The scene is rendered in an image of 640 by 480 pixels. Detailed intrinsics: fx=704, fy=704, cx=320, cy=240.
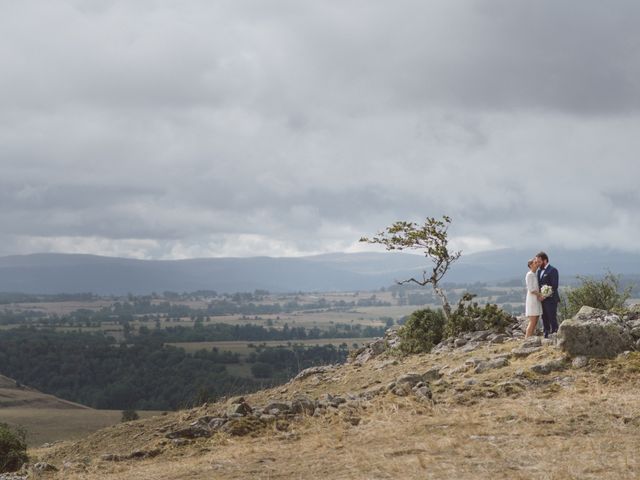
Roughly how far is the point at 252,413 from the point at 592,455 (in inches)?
344

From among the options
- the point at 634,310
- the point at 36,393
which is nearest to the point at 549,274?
the point at 634,310

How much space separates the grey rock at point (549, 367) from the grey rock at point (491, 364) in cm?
157

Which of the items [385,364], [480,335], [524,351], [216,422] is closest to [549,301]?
[524,351]

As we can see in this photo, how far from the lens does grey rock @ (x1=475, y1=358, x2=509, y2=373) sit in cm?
2058

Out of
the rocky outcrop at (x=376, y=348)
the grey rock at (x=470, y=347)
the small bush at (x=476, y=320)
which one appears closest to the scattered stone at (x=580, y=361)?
the grey rock at (x=470, y=347)

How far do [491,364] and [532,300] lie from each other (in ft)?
16.8

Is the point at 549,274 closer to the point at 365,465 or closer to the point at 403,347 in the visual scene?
the point at 403,347

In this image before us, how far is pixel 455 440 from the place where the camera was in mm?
13461

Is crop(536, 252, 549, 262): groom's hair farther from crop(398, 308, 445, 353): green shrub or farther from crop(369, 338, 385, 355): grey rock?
crop(369, 338, 385, 355): grey rock

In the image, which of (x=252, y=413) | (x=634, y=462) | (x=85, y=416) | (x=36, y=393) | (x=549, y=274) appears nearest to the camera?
(x=634, y=462)

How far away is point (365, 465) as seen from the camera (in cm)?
1245

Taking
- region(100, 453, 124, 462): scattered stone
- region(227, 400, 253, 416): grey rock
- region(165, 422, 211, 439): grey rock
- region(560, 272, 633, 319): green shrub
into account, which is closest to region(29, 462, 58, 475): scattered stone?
region(100, 453, 124, 462): scattered stone

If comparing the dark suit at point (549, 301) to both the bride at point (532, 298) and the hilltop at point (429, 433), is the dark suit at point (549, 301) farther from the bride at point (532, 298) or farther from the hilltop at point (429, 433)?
the hilltop at point (429, 433)

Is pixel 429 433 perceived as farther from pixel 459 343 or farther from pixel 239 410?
pixel 459 343
